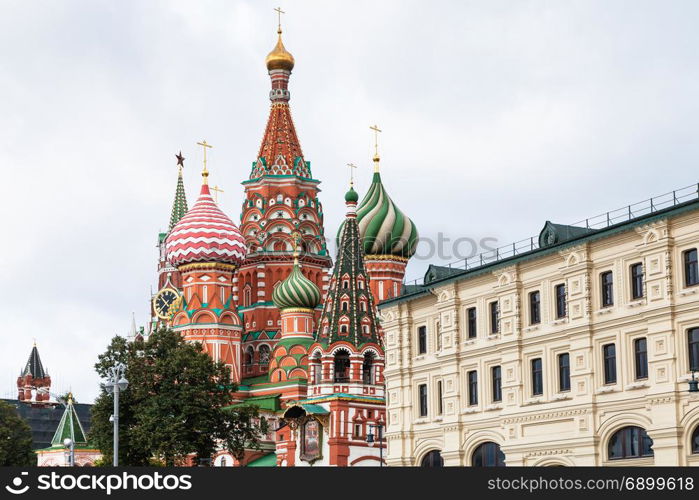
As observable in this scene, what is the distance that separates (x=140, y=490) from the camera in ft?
106

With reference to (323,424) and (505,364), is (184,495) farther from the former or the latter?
(323,424)

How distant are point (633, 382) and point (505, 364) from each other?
7.58 meters

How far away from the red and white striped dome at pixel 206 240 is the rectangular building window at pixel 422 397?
36.9 m

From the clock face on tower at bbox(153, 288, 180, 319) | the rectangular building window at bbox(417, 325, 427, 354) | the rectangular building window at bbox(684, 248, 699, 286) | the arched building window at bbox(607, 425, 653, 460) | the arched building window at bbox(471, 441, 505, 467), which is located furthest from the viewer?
the clock face on tower at bbox(153, 288, 180, 319)

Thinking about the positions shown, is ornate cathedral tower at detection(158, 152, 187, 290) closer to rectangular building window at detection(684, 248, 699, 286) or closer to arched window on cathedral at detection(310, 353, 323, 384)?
arched window on cathedral at detection(310, 353, 323, 384)

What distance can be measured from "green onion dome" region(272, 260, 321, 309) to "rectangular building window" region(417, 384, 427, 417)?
105 feet

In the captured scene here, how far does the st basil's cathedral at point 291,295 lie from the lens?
82750 mm

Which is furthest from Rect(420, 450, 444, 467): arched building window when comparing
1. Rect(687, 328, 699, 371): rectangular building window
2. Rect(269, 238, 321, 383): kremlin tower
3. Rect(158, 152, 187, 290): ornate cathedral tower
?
Rect(158, 152, 187, 290): ornate cathedral tower

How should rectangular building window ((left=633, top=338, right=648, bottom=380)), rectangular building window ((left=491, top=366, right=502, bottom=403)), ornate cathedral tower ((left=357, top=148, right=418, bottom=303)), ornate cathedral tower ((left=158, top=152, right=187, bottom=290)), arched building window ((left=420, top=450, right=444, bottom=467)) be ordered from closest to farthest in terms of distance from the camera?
rectangular building window ((left=633, top=338, right=648, bottom=380)) < rectangular building window ((left=491, top=366, right=502, bottom=403)) < arched building window ((left=420, top=450, right=444, bottom=467)) < ornate cathedral tower ((left=357, top=148, right=418, bottom=303)) < ornate cathedral tower ((left=158, top=152, right=187, bottom=290))

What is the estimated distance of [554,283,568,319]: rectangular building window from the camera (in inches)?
2108

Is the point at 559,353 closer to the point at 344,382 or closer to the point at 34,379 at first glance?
the point at 344,382

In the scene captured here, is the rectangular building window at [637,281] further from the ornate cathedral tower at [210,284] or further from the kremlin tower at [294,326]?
the ornate cathedral tower at [210,284]

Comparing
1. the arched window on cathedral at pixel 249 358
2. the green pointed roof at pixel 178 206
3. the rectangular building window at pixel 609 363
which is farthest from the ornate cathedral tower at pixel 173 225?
the rectangular building window at pixel 609 363

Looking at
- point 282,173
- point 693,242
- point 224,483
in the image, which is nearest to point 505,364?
point 693,242
